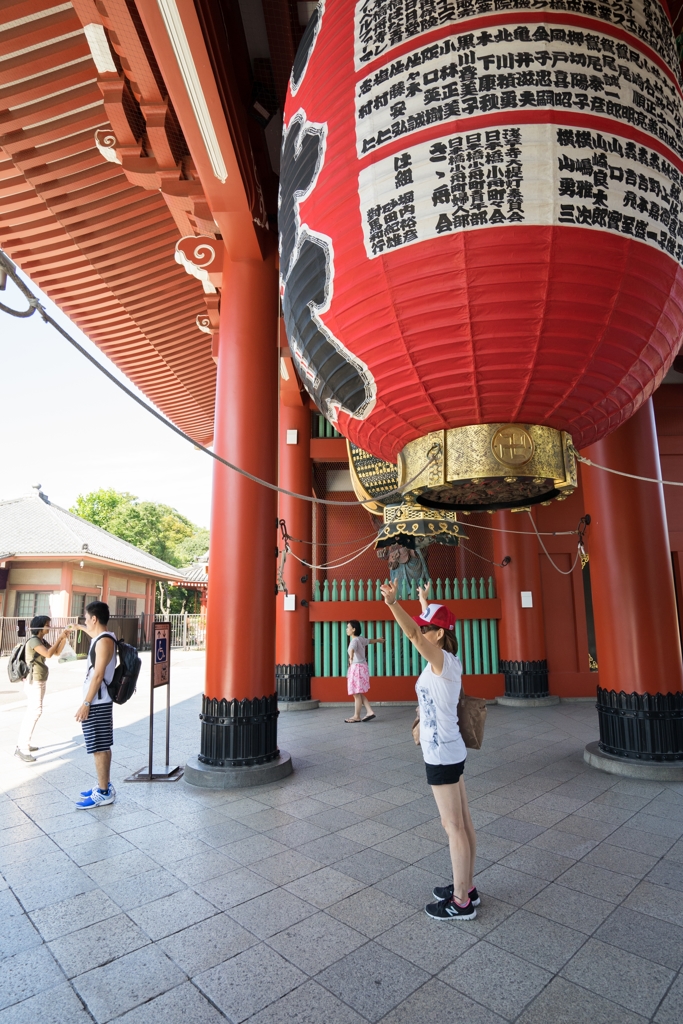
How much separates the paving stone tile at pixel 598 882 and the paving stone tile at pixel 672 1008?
66 centimetres

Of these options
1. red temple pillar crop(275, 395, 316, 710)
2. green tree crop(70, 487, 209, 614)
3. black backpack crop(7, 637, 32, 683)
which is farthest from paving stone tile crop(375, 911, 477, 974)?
green tree crop(70, 487, 209, 614)

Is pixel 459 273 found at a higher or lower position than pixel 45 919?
higher

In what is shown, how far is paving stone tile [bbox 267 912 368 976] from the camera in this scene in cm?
215

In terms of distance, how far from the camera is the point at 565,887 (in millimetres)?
2758

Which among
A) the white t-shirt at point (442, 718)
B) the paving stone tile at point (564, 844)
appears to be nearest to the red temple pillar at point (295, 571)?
the paving stone tile at point (564, 844)

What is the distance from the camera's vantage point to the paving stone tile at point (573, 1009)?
5.96ft

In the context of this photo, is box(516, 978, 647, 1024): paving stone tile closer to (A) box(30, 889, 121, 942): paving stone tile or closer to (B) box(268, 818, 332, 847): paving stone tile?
(B) box(268, 818, 332, 847): paving stone tile

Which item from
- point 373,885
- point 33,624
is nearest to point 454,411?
point 373,885

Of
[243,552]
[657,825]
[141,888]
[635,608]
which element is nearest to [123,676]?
[243,552]

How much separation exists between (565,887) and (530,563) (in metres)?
6.26

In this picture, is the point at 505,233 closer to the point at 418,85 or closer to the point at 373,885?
the point at 418,85

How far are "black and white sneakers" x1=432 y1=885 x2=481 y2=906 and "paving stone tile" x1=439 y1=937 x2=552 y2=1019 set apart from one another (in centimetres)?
30

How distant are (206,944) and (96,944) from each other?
45 centimetres

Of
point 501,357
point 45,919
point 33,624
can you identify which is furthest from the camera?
point 33,624
